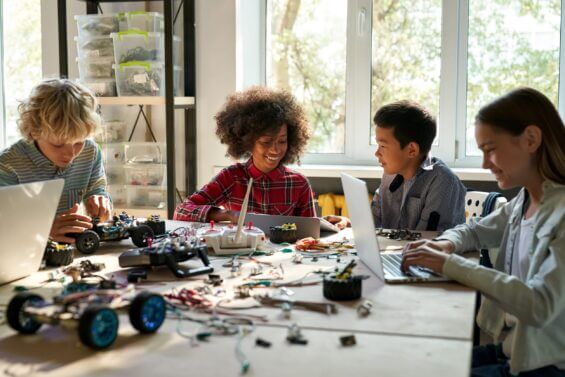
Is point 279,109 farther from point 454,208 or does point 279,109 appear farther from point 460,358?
point 460,358

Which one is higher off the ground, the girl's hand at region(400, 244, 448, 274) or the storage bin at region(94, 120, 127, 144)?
the storage bin at region(94, 120, 127, 144)

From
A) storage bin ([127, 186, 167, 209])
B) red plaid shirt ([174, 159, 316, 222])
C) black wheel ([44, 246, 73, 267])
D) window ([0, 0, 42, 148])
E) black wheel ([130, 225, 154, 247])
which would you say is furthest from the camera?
window ([0, 0, 42, 148])

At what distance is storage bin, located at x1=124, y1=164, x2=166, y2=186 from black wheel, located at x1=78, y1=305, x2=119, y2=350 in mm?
2552

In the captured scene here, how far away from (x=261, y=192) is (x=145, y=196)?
115cm

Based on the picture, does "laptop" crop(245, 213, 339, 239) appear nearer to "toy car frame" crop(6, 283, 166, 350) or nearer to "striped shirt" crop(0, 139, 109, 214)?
"striped shirt" crop(0, 139, 109, 214)

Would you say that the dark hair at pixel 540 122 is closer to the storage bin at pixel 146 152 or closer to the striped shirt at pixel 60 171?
the striped shirt at pixel 60 171

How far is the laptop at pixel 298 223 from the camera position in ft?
7.39

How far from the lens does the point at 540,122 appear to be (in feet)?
5.59

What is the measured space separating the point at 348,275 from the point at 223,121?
1.61 metres

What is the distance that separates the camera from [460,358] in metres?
1.17

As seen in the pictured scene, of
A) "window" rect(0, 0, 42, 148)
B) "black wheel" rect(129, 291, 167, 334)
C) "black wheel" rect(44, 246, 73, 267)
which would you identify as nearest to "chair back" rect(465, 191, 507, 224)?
"black wheel" rect(44, 246, 73, 267)

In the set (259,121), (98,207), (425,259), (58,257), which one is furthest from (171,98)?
(425,259)

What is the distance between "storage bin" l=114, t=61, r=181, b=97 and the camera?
11.9 ft

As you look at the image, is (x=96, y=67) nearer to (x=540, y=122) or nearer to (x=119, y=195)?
(x=119, y=195)
